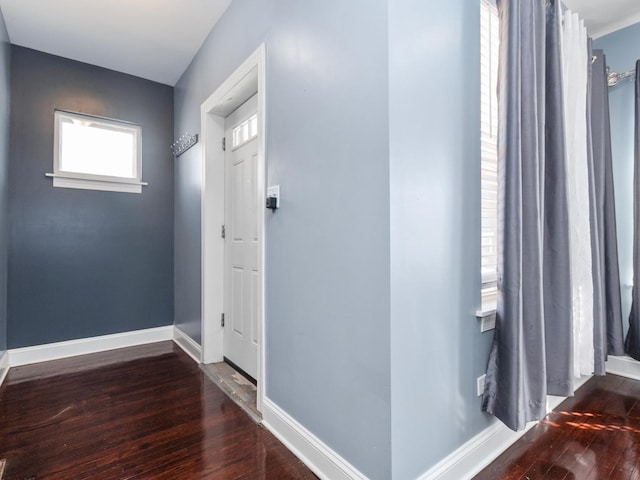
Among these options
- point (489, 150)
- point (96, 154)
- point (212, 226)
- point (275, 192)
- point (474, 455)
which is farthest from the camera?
point (96, 154)

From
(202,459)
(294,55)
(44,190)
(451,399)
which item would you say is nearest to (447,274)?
(451,399)

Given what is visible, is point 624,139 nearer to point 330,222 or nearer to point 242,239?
point 330,222

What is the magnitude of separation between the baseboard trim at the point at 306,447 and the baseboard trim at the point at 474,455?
0.98 feet

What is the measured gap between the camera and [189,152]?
311 centimetres

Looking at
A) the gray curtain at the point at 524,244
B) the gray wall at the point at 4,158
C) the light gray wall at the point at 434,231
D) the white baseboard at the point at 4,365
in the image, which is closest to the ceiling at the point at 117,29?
the gray wall at the point at 4,158

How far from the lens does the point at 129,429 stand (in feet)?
5.93

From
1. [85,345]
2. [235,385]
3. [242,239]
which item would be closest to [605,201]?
[242,239]

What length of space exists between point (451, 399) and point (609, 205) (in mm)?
1978

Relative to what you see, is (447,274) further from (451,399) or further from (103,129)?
(103,129)

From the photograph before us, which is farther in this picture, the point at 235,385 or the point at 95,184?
the point at 95,184

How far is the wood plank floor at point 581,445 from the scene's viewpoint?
4.72 feet

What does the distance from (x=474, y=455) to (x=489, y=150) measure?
4.68 feet

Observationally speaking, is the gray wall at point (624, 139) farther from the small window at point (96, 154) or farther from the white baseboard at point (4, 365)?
the white baseboard at point (4, 365)

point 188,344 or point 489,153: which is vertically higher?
point 489,153
